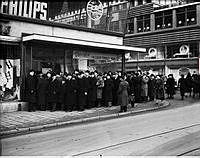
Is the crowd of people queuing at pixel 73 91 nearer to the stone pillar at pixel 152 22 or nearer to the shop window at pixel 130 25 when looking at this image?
the stone pillar at pixel 152 22

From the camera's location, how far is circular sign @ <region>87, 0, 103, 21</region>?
1872cm

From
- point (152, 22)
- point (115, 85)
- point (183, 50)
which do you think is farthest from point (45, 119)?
point (152, 22)

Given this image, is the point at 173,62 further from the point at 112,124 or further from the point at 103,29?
the point at 112,124

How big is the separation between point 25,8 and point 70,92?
5127 millimetres

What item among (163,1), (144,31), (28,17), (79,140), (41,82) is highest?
(163,1)

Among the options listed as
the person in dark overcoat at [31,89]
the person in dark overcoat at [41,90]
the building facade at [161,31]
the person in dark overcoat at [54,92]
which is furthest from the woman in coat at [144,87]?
the building facade at [161,31]

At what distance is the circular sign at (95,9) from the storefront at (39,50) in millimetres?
1402

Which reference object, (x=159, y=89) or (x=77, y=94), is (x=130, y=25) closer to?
(x=159, y=89)

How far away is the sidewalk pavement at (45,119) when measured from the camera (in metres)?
9.49

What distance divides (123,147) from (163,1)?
35.1 metres

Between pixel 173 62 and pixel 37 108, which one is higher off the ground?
pixel 173 62

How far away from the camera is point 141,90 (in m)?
16.5

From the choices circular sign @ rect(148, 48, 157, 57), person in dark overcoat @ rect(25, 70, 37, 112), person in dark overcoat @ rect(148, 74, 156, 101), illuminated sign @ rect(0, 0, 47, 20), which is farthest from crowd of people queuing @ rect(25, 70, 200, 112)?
circular sign @ rect(148, 48, 157, 57)

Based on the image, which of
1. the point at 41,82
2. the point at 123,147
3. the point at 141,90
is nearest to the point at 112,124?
the point at 123,147
